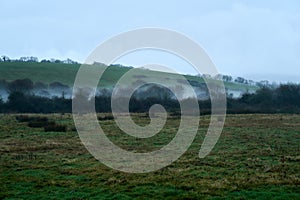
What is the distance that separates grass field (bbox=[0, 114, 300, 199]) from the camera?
39.7ft

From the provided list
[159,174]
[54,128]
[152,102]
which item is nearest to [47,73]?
[152,102]

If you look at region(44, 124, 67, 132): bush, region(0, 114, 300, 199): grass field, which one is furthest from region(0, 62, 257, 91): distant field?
region(0, 114, 300, 199): grass field

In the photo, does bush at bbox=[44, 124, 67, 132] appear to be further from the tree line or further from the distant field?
the distant field

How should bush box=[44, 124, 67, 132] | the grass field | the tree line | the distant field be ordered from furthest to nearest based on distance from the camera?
the distant field → the tree line → bush box=[44, 124, 67, 132] → the grass field

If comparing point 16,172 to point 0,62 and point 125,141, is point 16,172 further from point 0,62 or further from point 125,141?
point 0,62

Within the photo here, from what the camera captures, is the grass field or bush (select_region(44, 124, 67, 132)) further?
bush (select_region(44, 124, 67, 132))

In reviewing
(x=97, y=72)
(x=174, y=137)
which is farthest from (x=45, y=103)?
(x=174, y=137)

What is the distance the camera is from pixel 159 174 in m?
14.6

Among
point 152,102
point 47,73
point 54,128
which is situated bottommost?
point 54,128

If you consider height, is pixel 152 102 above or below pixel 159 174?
above

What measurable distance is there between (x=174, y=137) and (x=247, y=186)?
45.5 feet

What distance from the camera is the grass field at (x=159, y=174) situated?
39.7ft

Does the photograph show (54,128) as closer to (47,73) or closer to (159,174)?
(159,174)

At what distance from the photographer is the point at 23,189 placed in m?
13.0
